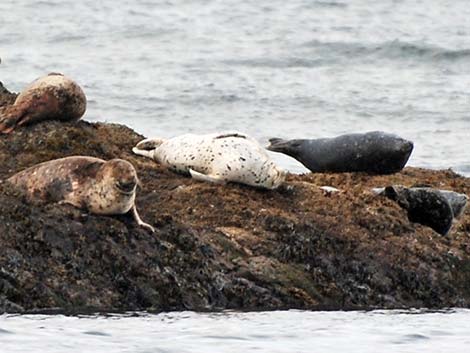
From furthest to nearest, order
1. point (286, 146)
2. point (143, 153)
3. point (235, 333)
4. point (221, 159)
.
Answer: point (286, 146)
point (143, 153)
point (221, 159)
point (235, 333)

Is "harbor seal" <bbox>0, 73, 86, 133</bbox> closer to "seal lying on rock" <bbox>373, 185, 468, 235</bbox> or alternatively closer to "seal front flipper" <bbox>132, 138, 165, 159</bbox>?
"seal front flipper" <bbox>132, 138, 165, 159</bbox>

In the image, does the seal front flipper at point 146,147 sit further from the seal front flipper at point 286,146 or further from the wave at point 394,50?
the wave at point 394,50

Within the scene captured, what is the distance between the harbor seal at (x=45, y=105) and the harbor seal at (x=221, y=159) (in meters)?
0.68

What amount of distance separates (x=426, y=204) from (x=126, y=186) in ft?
8.56

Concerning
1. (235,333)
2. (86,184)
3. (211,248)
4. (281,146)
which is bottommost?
(281,146)

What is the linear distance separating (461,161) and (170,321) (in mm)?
9797

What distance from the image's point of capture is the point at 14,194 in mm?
10336

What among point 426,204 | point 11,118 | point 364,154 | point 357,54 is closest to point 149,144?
point 11,118

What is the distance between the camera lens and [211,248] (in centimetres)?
1040

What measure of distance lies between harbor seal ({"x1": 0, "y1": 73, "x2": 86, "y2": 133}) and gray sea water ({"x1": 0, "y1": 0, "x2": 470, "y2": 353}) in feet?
16.3

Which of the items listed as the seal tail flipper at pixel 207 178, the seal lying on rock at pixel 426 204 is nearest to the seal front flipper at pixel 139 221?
the seal tail flipper at pixel 207 178

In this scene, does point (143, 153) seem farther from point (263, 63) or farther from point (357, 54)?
point (357, 54)

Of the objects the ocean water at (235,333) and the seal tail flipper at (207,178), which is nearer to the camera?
the ocean water at (235,333)

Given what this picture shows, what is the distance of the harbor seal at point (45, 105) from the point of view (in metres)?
11.6
